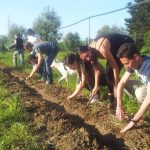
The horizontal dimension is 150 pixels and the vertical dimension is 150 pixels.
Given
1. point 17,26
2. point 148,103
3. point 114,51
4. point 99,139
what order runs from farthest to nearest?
point 17,26
point 114,51
point 99,139
point 148,103

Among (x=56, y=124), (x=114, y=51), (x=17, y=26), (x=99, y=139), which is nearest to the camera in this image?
(x=99, y=139)

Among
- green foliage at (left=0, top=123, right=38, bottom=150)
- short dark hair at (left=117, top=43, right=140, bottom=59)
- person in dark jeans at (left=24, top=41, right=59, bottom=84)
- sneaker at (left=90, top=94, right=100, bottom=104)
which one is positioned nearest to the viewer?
short dark hair at (left=117, top=43, right=140, bottom=59)

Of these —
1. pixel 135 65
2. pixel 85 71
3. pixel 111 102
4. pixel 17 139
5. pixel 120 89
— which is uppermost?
pixel 135 65

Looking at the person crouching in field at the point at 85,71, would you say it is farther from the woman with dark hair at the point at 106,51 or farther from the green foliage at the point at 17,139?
the green foliage at the point at 17,139

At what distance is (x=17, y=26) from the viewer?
63.0m

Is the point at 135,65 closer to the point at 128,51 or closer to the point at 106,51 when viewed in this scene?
the point at 128,51

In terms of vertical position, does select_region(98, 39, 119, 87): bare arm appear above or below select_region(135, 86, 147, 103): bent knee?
above

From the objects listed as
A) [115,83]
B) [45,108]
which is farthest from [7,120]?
[115,83]

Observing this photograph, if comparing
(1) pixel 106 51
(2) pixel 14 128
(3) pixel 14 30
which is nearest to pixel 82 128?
(2) pixel 14 128

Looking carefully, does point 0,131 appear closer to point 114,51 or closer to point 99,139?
point 99,139

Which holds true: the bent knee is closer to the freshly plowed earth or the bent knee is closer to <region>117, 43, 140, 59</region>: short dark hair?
the freshly plowed earth

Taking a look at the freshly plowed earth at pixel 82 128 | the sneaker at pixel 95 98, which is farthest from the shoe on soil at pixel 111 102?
the sneaker at pixel 95 98

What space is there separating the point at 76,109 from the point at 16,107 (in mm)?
1226

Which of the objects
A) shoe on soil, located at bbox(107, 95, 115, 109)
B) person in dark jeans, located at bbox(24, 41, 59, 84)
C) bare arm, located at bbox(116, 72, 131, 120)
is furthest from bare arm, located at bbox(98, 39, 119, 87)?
person in dark jeans, located at bbox(24, 41, 59, 84)
